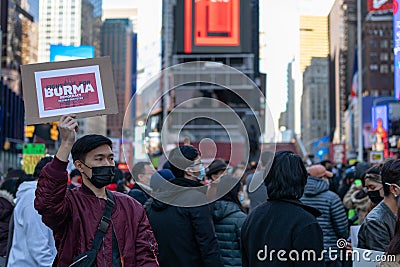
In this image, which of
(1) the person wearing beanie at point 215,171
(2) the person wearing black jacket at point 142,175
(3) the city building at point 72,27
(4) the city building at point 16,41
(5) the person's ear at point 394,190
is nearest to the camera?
(5) the person's ear at point 394,190

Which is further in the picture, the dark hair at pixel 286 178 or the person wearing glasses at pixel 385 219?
the person wearing glasses at pixel 385 219

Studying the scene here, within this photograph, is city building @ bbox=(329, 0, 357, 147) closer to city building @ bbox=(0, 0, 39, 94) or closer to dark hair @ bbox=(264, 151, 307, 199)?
city building @ bbox=(0, 0, 39, 94)

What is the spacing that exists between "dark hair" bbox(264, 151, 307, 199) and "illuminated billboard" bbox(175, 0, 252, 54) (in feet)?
102

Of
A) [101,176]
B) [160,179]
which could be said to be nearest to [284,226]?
[101,176]

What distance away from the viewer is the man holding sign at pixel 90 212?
3795mm

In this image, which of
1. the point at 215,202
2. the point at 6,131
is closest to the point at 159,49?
the point at 6,131

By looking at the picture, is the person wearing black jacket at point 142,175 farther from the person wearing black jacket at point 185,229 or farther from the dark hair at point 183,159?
the person wearing black jacket at point 185,229

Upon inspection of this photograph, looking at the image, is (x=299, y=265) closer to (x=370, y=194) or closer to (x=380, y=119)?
(x=370, y=194)

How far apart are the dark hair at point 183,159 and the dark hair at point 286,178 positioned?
1.68 meters

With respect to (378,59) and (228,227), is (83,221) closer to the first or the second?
(228,227)

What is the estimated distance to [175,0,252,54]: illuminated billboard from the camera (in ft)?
117

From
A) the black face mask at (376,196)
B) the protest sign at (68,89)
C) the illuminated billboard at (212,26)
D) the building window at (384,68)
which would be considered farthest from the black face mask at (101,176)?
the building window at (384,68)

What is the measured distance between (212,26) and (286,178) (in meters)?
33.1

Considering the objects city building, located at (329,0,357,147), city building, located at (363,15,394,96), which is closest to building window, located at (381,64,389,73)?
city building, located at (363,15,394,96)
